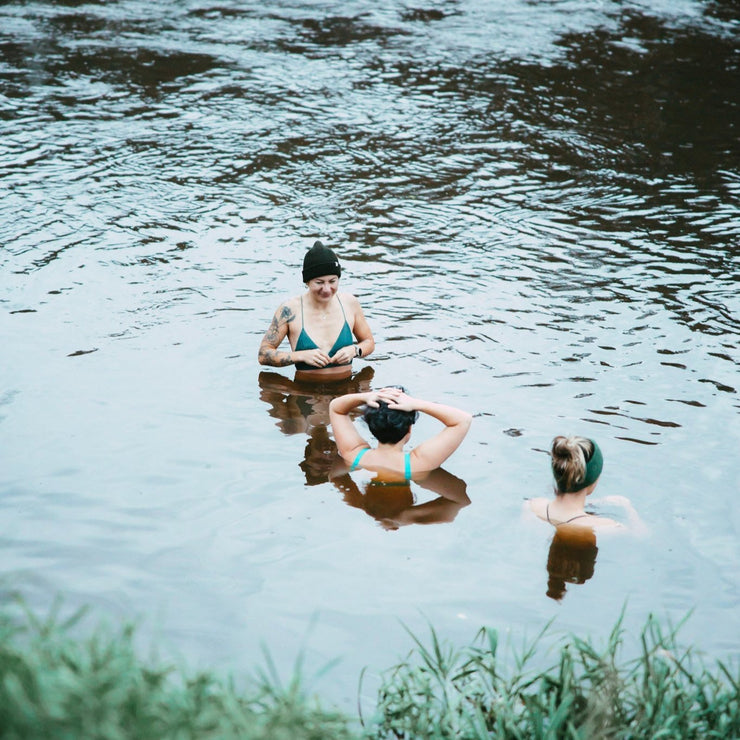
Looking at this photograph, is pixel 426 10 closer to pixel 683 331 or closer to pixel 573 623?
pixel 683 331

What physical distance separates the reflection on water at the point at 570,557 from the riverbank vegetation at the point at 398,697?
2.01 ft

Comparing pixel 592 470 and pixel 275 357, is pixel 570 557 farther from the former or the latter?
pixel 275 357

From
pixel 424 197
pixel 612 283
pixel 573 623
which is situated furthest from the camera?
pixel 424 197

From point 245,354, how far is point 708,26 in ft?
60.0

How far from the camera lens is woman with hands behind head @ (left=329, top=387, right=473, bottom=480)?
22.7ft

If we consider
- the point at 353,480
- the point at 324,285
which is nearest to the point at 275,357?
the point at 324,285

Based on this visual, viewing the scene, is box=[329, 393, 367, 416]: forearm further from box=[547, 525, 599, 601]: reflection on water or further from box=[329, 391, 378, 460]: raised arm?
box=[547, 525, 599, 601]: reflection on water

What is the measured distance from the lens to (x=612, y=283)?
33.9 ft

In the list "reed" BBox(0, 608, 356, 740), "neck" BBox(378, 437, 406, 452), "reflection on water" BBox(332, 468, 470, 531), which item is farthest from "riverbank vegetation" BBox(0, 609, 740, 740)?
"neck" BBox(378, 437, 406, 452)

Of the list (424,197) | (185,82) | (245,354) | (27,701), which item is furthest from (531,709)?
(185,82)

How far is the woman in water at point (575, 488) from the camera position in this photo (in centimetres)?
611

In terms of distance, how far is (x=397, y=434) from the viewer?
6973 millimetres

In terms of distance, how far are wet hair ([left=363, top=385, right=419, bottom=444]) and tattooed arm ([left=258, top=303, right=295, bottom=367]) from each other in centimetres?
174

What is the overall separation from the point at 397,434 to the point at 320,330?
81.2 inches
